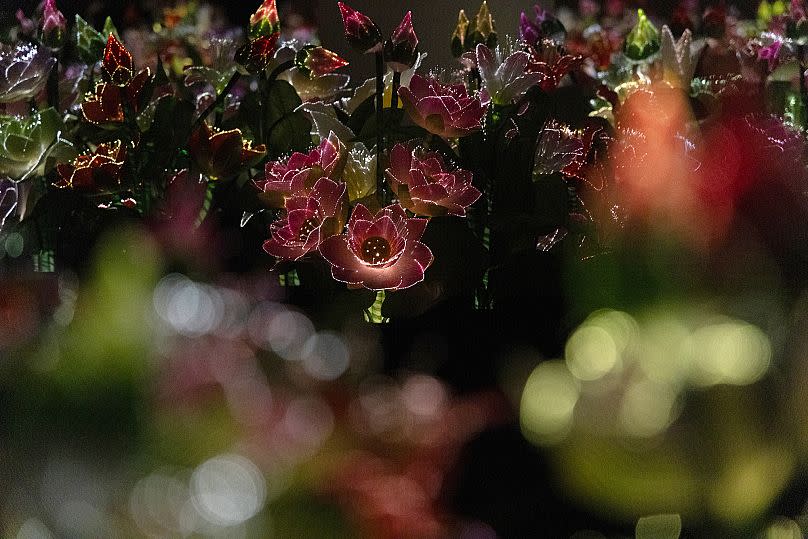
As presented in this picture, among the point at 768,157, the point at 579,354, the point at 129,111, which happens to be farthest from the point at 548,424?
the point at 129,111

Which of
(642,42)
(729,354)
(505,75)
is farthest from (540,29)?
(729,354)

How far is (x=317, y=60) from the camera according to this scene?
0.63 metres

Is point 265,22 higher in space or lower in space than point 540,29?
higher

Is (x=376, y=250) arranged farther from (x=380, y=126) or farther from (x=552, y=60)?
(x=552, y=60)

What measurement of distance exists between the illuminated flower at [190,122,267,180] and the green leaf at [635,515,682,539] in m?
0.39

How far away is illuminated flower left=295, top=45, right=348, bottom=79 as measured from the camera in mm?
631

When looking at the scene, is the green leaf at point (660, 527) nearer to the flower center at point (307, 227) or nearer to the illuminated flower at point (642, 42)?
the flower center at point (307, 227)

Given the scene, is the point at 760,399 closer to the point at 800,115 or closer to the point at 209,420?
the point at 209,420

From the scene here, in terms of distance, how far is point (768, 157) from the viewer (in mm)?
437

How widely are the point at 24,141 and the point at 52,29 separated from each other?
0.18 meters

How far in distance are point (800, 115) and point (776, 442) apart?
0.54 meters

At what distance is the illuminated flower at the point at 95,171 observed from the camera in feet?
1.84

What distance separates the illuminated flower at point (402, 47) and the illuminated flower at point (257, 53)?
0.11m

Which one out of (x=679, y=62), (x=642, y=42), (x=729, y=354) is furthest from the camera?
(x=642, y=42)
